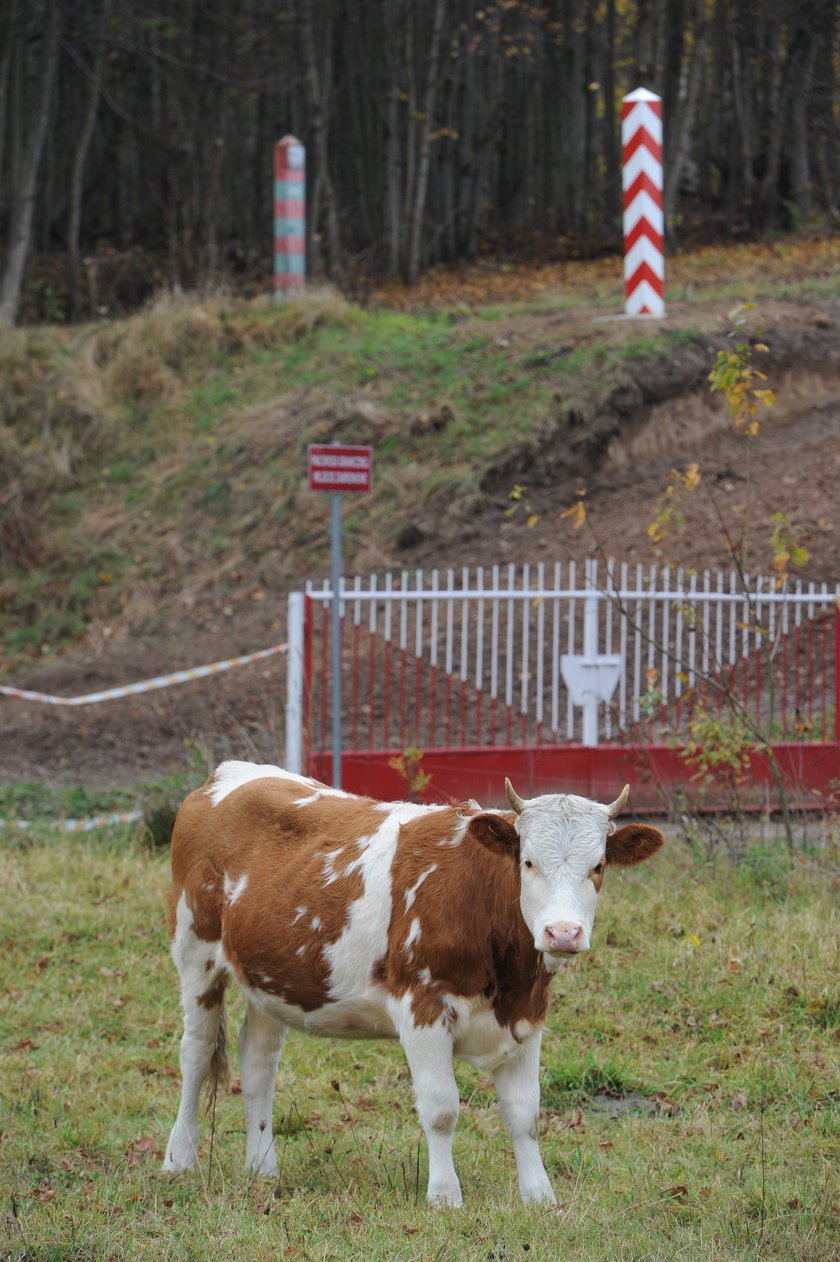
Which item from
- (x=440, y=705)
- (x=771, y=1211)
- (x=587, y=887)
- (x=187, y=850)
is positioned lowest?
(x=440, y=705)

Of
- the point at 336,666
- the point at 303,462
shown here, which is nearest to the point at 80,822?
the point at 336,666

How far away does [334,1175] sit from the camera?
5344mm

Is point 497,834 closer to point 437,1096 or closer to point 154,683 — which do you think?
point 437,1096

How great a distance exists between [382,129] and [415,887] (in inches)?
1108

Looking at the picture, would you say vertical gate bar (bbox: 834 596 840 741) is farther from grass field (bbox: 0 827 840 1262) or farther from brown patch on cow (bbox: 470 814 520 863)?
brown patch on cow (bbox: 470 814 520 863)

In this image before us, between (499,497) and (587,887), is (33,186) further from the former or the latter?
(587,887)

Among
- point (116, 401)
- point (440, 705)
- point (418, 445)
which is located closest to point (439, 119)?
point (116, 401)

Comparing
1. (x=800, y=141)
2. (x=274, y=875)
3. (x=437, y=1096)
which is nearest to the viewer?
(x=437, y=1096)

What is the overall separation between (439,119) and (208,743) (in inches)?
820

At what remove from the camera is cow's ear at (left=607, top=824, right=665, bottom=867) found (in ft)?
16.1

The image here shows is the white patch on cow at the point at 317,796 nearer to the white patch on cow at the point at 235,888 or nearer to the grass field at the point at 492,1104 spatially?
the white patch on cow at the point at 235,888

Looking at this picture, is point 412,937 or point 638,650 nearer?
point 412,937

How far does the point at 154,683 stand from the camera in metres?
12.6

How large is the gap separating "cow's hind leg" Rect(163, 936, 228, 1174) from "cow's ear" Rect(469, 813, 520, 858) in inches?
55.0
